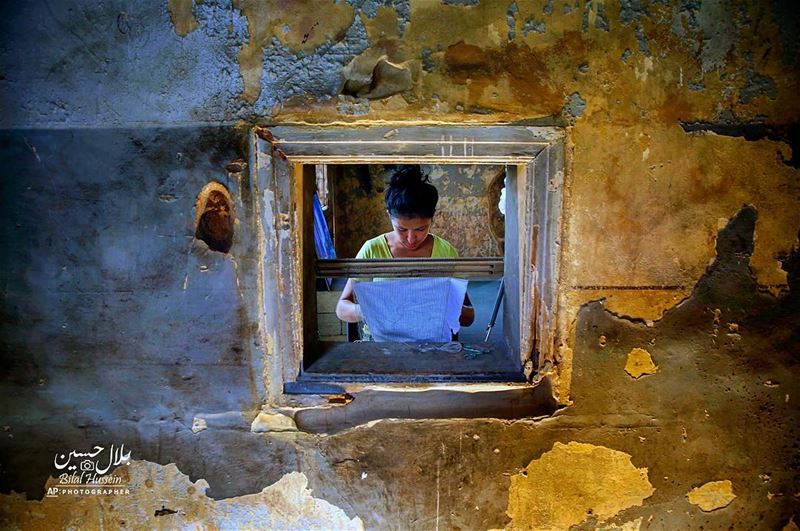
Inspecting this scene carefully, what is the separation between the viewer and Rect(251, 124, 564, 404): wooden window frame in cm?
166

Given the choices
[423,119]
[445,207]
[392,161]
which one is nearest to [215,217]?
[392,161]

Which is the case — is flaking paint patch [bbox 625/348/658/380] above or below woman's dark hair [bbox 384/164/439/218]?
below

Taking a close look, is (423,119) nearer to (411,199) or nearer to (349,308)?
(411,199)

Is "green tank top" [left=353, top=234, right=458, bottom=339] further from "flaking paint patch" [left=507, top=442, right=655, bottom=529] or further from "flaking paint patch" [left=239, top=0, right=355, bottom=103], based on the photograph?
"flaking paint patch" [left=239, top=0, right=355, bottom=103]

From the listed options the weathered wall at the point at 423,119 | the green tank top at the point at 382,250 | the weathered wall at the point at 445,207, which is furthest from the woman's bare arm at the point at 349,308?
the weathered wall at the point at 445,207

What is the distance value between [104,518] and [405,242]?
214cm

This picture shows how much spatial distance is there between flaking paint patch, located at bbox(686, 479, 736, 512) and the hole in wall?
7.17 feet

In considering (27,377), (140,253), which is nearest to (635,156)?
(140,253)

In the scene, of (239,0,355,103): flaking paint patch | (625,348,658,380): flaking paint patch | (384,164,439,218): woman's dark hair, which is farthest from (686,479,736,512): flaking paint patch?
(239,0,355,103): flaking paint patch

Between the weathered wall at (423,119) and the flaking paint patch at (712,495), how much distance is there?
33mm

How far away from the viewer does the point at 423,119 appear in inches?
64.9

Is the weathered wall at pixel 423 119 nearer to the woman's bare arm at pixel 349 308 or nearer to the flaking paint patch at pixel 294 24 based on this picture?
the flaking paint patch at pixel 294 24

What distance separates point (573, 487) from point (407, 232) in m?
1.72

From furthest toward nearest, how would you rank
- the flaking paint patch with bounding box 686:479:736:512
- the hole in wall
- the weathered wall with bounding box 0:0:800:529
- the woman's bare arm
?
the woman's bare arm → the flaking paint patch with bounding box 686:479:736:512 → the hole in wall → the weathered wall with bounding box 0:0:800:529
